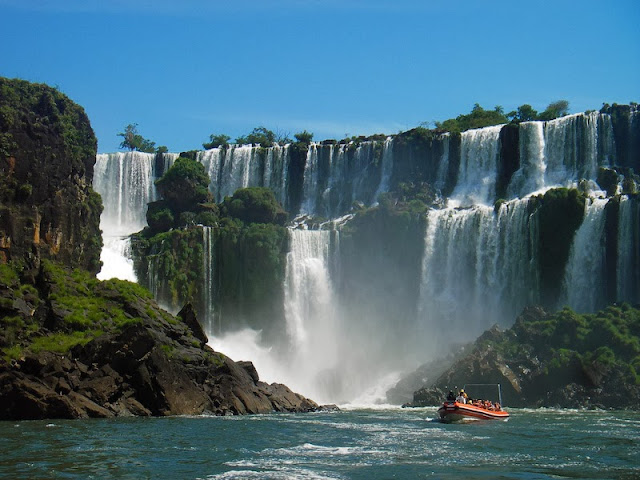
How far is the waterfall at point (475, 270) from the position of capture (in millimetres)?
68688

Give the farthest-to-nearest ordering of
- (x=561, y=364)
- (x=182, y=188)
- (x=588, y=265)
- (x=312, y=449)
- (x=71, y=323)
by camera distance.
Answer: (x=182, y=188) → (x=588, y=265) → (x=561, y=364) → (x=71, y=323) → (x=312, y=449)

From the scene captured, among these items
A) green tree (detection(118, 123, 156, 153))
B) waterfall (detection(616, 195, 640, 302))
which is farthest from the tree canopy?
waterfall (detection(616, 195, 640, 302))

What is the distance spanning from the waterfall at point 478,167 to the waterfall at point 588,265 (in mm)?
14531

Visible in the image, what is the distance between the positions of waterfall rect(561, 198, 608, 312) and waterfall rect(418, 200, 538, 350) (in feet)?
9.07

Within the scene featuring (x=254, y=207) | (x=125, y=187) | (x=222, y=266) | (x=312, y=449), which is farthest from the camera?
(x=125, y=187)

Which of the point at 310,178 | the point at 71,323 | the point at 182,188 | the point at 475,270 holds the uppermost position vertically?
the point at 310,178

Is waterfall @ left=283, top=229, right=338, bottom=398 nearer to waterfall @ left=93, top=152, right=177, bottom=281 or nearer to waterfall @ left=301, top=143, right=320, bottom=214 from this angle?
waterfall @ left=301, top=143, right=320, bottom=214

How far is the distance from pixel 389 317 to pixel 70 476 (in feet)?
169

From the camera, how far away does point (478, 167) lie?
82.3 metres

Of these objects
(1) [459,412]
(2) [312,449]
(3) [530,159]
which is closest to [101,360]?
(2) [312,449]

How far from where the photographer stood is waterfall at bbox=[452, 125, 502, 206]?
80875 millimetres

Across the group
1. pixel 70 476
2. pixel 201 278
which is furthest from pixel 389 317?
pixel 70 476

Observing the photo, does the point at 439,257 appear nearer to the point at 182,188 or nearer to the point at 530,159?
the point at 530,159

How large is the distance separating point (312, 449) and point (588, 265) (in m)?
38.6
